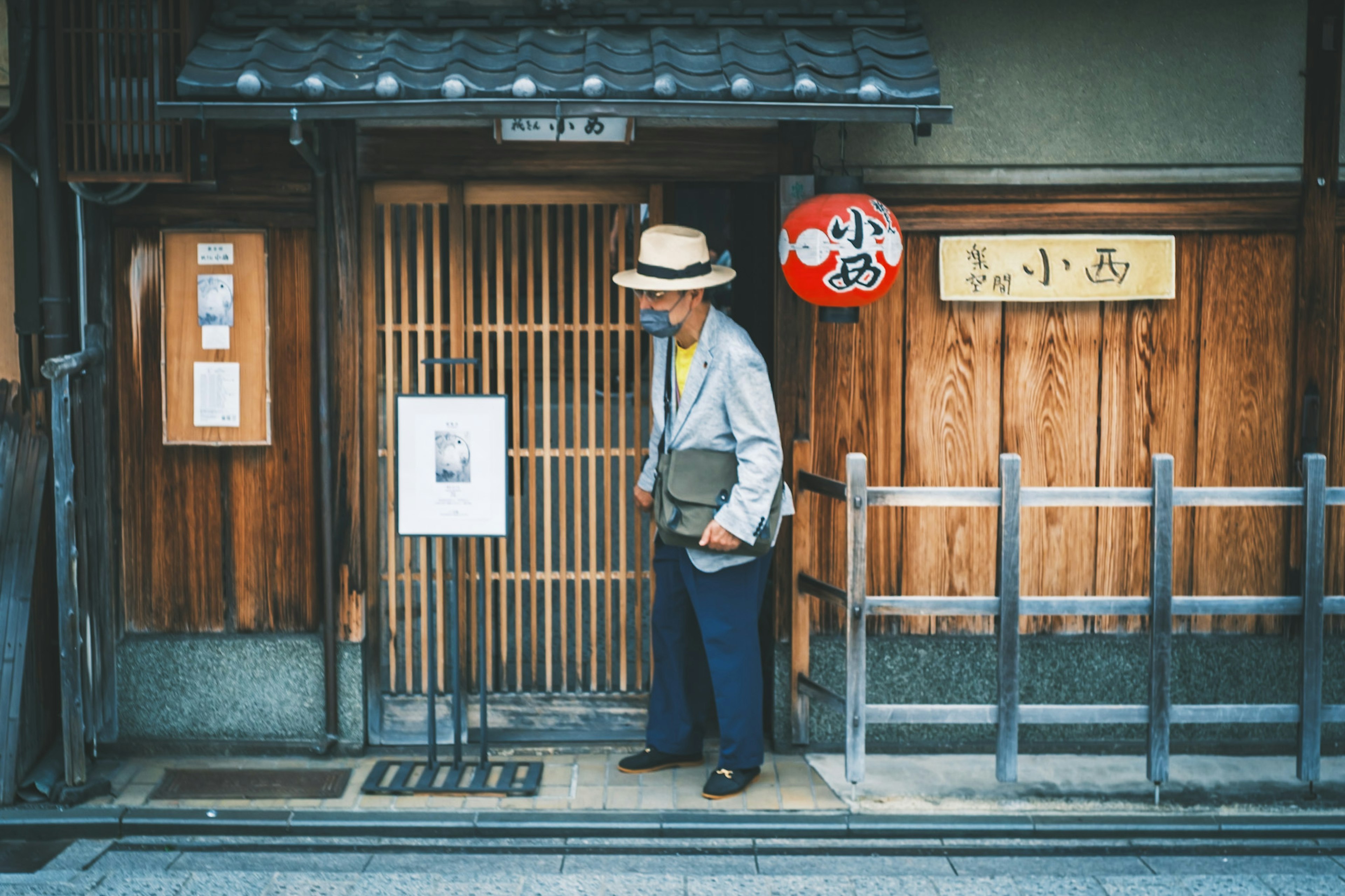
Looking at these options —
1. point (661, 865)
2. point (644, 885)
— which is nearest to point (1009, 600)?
point (661, 865)

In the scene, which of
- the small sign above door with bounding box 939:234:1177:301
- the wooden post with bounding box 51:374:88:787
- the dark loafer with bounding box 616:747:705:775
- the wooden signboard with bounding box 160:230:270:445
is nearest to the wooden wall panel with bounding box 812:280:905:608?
the small sign above door with bounding box 939:234:1177:301

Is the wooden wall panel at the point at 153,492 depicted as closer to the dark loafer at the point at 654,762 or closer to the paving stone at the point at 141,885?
the paving stone at the point at 141,885

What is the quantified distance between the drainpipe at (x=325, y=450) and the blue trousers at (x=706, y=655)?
6.30 ft

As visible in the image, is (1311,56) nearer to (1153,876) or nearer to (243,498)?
(1153,876)

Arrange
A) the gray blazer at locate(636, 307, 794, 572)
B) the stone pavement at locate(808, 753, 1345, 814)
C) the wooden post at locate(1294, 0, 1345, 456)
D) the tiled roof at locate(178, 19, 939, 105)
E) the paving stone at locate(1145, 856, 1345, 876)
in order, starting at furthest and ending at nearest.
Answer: the wooden post at locate(1294, 0, 1345, 456), the stone pavement at locate(808, 753, 1345, 814), the gray blazer at locate(636, 307, 794, 572), the tiled roof at locate(178, 19, 939, 105), the paving stone at locate(1145, 856, 1345, 876)

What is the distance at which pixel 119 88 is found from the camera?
6.76 m

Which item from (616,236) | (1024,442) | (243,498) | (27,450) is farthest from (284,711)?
(1024,442)

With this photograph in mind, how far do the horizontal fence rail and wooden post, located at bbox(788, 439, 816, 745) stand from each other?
2.15ft

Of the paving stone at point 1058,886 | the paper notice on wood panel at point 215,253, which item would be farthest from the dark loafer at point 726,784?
the paper notice on wood panel at point 215,253

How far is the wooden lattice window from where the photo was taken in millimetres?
6703

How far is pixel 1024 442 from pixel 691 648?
2.36 metres

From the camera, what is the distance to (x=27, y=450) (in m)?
6.75

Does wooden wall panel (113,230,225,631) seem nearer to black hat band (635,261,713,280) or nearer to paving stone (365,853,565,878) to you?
paving stone (365,853,565,878)

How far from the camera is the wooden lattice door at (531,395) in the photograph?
23.9 feet
